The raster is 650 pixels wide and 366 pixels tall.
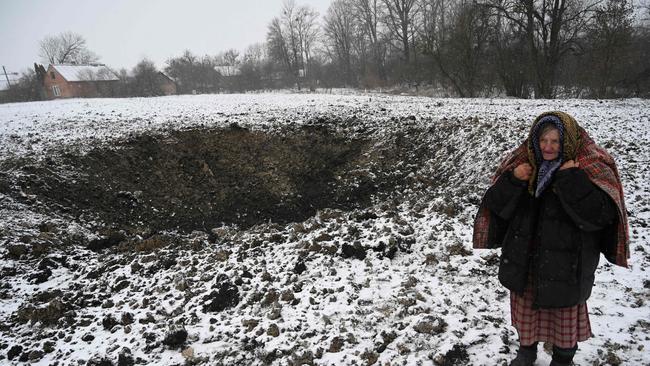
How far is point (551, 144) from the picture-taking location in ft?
8.05

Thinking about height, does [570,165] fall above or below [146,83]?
below

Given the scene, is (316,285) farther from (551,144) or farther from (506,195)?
(551,144)

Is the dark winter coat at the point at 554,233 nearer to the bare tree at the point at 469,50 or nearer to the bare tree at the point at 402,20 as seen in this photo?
the bare tree at the point at 469,50

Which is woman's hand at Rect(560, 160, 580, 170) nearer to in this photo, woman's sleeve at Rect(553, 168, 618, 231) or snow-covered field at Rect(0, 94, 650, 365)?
woman's sleeve at Rect(553, 168, 618, 231)

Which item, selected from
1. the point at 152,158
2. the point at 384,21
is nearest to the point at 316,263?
the point at 152,158

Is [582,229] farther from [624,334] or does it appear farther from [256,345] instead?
[256,345]

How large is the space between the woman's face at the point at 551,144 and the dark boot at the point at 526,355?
1.79 m

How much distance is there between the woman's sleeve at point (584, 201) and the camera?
2344 mm

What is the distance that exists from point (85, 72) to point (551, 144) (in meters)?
61.8

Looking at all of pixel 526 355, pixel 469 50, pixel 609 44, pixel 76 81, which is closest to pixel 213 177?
pixel 526 355

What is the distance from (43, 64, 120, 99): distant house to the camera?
48.7m

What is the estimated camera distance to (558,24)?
18.7 meters

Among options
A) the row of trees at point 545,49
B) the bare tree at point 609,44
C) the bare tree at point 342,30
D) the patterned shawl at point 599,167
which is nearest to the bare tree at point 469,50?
the row of trees at point 545,49

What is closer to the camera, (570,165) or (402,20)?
(570,165)
